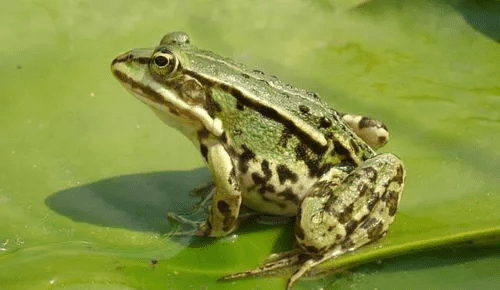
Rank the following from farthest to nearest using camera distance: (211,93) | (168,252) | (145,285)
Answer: (211,93) < (168,252) < (145,285)

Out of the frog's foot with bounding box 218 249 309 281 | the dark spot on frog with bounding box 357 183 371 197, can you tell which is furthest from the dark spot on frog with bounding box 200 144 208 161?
the dark spot on frog with bounding box 357 183 371 197

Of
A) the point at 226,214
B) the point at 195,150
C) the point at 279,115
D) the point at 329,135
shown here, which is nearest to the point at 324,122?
the point at 329,135

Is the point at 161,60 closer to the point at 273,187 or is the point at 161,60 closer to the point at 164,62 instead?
the point at 164,62

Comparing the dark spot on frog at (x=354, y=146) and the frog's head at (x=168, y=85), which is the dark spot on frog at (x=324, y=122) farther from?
the frog's head at (x=168, y=85)

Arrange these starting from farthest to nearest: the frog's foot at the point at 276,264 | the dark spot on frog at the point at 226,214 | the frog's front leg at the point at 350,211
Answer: the dark spot on frog at the point at 226,214 → the frog's front leg at the point at 350,211 → the frog's foot at the point at 276,264

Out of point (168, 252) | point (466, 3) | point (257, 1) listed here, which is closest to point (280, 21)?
point (257, 1)

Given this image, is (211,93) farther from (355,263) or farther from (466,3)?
(466,3)

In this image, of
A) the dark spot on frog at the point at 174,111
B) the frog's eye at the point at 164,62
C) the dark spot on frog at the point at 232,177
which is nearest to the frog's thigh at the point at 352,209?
the dark spot on frog at the point at 232,177
